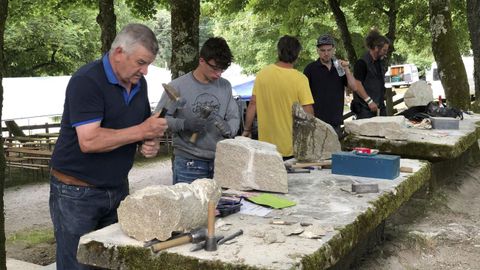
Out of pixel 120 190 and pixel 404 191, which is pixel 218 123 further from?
pixel 404 191

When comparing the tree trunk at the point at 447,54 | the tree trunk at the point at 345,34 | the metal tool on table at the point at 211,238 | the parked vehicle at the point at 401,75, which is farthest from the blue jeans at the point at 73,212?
the parked vehicle at the point at 401,75

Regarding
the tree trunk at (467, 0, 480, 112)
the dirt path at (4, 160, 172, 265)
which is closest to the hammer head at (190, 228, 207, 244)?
the dirt path at (4, 160, 172, 265)

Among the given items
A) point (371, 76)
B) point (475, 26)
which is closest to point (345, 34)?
point (475, 26)

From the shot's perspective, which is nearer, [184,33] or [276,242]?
[276,242]

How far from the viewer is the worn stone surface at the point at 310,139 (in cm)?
495

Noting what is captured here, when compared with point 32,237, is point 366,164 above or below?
above

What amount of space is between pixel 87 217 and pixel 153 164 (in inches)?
409

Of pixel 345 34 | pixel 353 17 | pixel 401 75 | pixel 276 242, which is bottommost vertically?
pixel 276 242

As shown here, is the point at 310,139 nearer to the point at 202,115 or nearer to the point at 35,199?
the point at 202,115

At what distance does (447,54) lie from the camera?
321 inches

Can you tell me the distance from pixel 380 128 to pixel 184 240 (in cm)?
363

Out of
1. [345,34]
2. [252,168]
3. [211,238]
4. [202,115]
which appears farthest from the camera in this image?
[345,34]

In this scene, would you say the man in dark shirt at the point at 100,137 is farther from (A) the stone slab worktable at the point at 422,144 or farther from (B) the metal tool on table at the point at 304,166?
(A) the stone slab worktable at the point at 422,144

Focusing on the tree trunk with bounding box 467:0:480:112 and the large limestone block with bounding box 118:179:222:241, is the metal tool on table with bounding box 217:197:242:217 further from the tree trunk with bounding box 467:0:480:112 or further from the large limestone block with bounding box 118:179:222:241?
the tree trunk with bounding box 467:0:480:112
